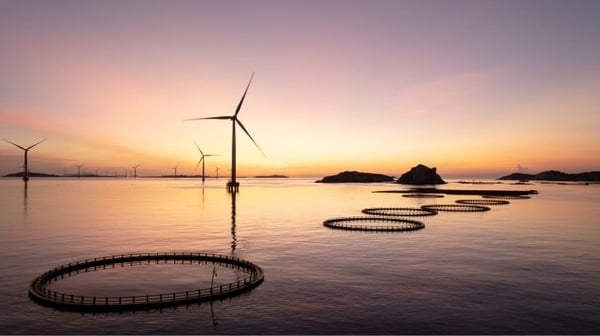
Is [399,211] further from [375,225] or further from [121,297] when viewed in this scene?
Answer: [121,297]

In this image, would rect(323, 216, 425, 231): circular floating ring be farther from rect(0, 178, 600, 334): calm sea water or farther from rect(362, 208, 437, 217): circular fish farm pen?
rect(362, 208, 437, 217): circular fish farm pen

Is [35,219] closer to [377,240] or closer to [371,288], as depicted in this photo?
[377,240]

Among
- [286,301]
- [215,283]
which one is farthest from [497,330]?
[215,283]

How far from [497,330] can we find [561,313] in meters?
11.5

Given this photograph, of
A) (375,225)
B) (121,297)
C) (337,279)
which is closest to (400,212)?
(375,225)

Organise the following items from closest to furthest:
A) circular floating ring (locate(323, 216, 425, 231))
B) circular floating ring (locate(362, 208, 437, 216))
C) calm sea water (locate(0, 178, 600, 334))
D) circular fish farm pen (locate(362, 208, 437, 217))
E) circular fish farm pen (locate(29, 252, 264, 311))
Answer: calm sea water (locate(0, 178, 600, 334)) → circular fish farm pen (locate(29, 252, 264, 311)) → circular floating ring (locate(323, 216, 425, 231)) → circular fish farm pen (locate(362, 208, 437, 217)) → circular floating ring (locate(362, 208, 437, 216))

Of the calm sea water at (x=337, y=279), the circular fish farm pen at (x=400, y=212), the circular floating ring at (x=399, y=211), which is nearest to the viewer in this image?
the calm sea water at (x=337, y=279)

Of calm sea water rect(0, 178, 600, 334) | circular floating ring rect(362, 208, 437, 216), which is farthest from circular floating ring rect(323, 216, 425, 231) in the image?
circular floating ring rect(362, 208, 437, 216)

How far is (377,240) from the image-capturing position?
101 meters

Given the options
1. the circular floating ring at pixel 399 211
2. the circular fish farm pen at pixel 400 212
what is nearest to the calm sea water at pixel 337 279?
the circular fish farm pen at pixel 400 212

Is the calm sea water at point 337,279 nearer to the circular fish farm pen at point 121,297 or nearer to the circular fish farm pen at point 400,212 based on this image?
the circular fish farm pen at point 121,297

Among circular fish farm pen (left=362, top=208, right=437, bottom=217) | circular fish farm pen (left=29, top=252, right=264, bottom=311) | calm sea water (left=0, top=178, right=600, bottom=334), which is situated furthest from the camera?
circular fish farm pen (left=362, top=208, right=437, bottom=217)

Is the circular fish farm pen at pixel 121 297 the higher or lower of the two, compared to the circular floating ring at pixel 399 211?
lower

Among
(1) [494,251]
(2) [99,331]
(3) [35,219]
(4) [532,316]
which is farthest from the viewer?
(3) [35,219]
